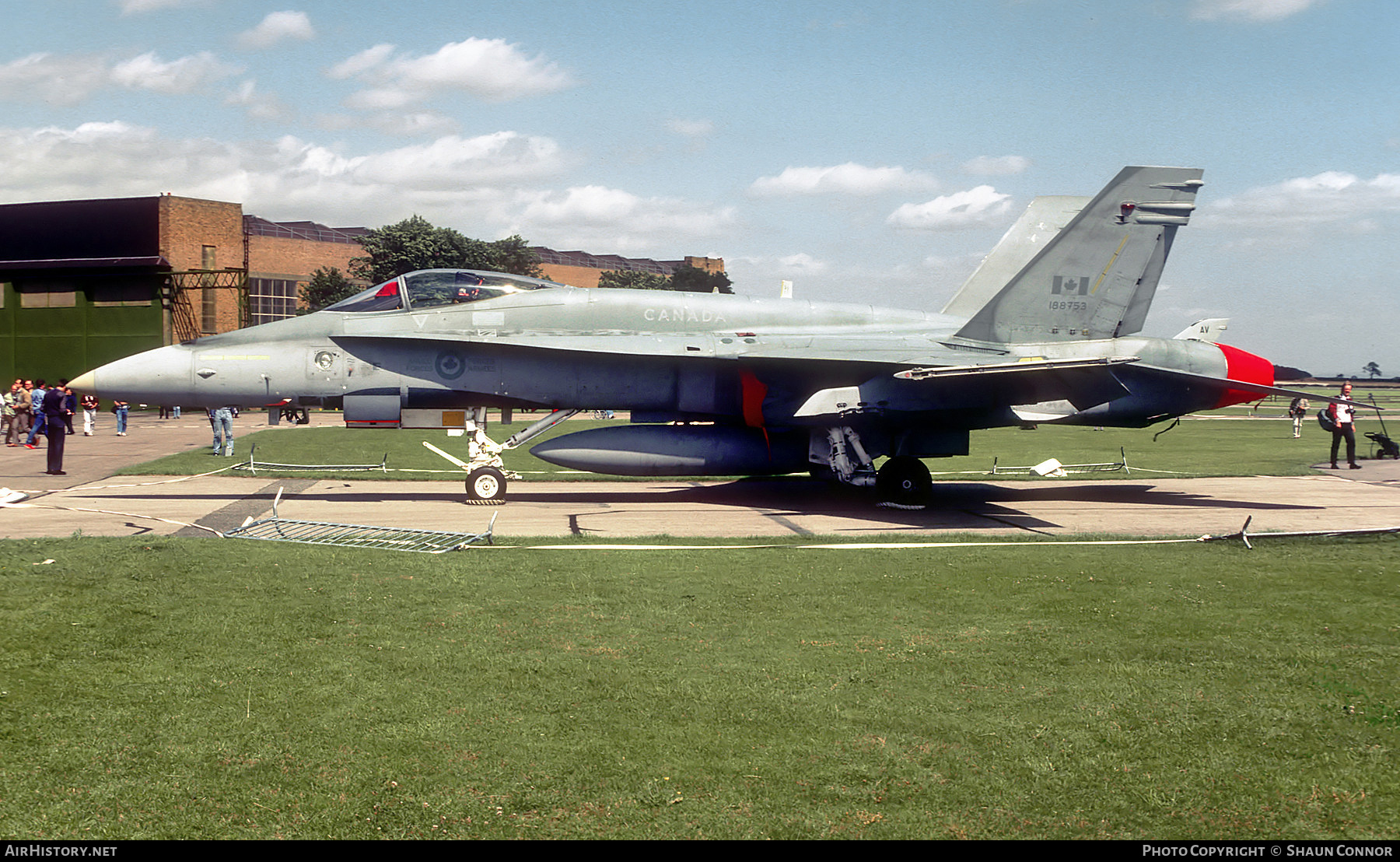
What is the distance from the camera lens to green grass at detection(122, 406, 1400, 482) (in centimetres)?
2170

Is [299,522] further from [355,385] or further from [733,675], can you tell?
[733,675]

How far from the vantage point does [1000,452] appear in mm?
28062

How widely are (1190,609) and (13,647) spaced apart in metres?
8.78

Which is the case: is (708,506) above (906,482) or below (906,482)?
below

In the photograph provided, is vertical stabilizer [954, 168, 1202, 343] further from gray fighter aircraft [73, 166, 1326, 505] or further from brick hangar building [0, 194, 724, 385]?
brick hangar building [0, 194, 724, 385]

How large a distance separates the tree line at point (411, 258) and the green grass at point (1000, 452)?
94.1ft

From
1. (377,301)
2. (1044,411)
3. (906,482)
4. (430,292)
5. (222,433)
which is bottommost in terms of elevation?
(906,482)

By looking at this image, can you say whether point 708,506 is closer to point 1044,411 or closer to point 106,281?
point 1044,411

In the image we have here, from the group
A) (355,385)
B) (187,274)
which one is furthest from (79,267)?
(355,385)

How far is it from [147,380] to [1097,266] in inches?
607

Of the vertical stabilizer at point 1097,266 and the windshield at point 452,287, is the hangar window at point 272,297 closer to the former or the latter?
the windshield at point 452,287

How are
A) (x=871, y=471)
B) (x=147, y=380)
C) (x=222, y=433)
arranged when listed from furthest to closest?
(x=222, y=433)
(x=871, y=471)
(x=147, y=380)

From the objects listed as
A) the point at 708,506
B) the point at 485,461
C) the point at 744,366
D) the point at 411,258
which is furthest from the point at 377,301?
the point at 411,258
